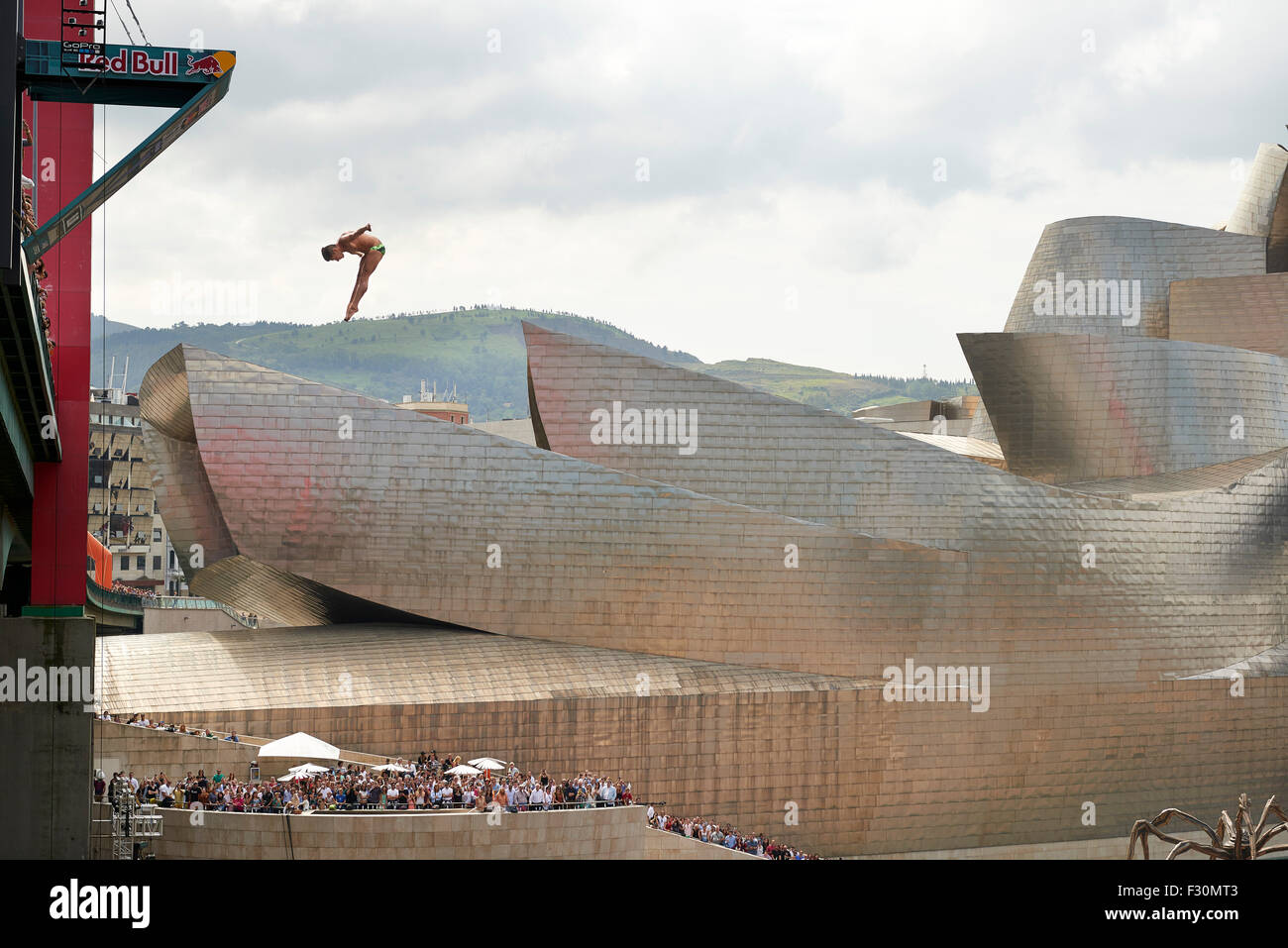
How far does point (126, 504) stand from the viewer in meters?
74.8

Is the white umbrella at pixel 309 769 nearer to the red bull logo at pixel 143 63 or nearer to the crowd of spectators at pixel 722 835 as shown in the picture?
the crowd of spectators at pixel 722 835

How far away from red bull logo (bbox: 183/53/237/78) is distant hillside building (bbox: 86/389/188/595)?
197ft

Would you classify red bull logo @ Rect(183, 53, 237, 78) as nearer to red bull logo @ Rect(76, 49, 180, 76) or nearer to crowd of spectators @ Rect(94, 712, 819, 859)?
red bull logo @ Rect(76, 49, 180, 76)

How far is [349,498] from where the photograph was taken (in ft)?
82.9

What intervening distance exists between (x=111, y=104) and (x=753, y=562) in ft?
48.6

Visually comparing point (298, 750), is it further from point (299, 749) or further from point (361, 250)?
point (361, 250)

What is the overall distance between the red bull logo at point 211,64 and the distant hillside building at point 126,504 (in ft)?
197

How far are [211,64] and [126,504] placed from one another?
65340 mm

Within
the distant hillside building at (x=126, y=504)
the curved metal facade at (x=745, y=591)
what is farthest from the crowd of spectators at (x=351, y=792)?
the distant hillside building at (x=126, y=504)

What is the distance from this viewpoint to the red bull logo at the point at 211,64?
46.6ft

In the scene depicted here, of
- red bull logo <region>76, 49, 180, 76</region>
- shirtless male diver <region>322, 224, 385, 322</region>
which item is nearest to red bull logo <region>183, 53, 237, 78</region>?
red bull logo <region>76, 49, 180, 76</region>

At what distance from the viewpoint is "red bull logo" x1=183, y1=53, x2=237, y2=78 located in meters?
14.2

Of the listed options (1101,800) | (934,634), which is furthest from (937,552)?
(1101,800)

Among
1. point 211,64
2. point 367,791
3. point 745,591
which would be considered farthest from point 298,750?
point 211,64
